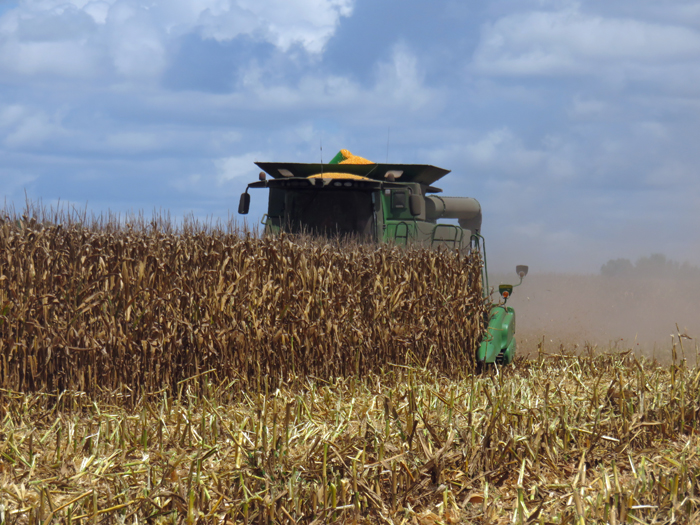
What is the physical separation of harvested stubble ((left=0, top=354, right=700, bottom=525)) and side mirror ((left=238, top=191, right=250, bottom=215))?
4.63m

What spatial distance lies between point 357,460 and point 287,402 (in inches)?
35.1

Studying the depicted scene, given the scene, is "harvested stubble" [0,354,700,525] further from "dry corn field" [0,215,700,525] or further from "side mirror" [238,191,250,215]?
"side mirror" [238,191,250,215]

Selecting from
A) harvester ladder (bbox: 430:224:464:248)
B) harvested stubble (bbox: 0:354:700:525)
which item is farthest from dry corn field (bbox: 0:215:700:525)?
harvester ladder (bbox: 430:224:464:248)

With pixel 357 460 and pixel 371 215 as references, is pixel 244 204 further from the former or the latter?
pixel 357 460

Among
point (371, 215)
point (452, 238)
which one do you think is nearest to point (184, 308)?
point (371, 215)

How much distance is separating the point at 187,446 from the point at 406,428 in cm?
174

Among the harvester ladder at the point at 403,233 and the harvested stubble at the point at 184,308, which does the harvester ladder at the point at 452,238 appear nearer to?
the harvester ladder at the point at 403,233

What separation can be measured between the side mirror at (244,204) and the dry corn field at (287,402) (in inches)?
125

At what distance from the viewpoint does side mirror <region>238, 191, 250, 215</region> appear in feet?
36.1

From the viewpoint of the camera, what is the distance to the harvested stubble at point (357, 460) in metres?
4.43

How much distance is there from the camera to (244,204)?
1104 cm

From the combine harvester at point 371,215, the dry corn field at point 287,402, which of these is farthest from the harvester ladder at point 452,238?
the dry corn field at point 287,402

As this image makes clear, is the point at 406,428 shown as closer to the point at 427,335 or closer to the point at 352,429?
the point at 352,429

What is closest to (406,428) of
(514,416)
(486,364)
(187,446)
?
(514,416)
